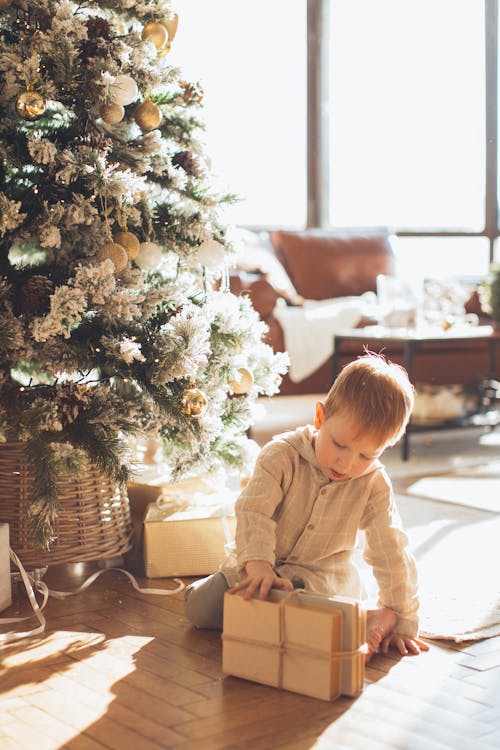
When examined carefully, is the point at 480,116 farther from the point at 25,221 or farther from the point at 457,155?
the point at 25,221

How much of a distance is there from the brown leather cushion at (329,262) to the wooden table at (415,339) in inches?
37.4

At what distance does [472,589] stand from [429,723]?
0.69 meters

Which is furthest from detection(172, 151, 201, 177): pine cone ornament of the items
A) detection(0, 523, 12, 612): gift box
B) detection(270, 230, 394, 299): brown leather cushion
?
detection(270, 230, 394, 299): brown leather cushion

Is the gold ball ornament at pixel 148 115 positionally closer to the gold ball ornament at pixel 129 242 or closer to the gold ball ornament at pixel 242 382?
the gold ball ornament at pixel 129 242

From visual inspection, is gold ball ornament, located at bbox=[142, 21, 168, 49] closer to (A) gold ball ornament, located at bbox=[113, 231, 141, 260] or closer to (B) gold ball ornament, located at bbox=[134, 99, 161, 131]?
(B) gold ball ornament, located at bbox=[134, 99, 161, 131]

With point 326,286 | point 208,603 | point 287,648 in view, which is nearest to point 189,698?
point 287,648

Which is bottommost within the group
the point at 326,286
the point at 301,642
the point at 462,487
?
the point at 462,487

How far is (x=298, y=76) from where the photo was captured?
624cm

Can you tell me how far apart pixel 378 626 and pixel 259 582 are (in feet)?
0.89

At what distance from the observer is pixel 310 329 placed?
14.5 feet

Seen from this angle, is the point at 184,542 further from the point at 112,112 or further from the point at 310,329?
the point at 310,329

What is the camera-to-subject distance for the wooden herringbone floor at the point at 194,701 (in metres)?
1.34

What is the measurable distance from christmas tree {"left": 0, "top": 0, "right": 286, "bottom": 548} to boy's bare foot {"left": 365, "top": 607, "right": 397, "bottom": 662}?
53cm

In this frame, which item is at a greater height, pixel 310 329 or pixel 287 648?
pixel 310 329
